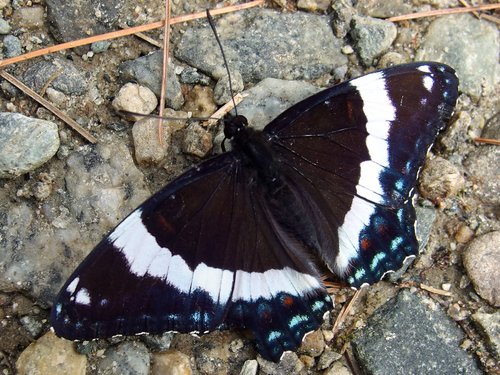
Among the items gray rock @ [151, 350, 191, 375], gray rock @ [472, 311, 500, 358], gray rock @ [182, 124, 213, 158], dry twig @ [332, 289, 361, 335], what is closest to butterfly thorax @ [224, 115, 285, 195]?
gray rock @ [182, 124, 213, 158]

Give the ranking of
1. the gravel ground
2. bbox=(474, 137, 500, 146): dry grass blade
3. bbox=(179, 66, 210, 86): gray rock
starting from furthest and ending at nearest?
bbox=(474, 137, 500, 146): dry grass blade, bbox=(179, 66, 210, 86): gray rock, the gravel ground

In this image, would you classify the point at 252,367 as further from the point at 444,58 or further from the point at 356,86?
the point at 444,58

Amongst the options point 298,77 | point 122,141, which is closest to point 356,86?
point 298,77

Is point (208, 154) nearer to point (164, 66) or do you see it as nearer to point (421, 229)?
point (164, 66)

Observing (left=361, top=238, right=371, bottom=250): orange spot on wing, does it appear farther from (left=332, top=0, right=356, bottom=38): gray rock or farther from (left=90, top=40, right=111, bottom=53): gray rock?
(left=90, top=40, right=111, bottom=53): gray rock

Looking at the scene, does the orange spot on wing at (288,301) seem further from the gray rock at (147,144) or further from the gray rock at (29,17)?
the gray rock at (29,17)

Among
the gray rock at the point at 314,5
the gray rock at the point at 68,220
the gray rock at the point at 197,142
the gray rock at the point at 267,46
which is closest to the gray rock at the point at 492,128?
the gray rock at the point at 267,46

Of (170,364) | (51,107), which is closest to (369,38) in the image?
(51,107)
